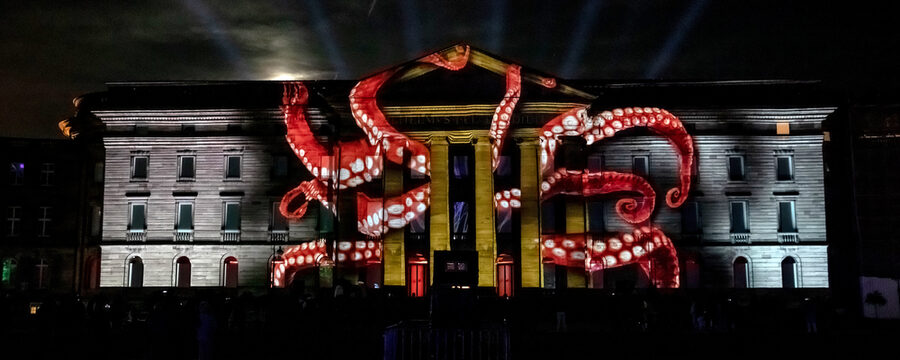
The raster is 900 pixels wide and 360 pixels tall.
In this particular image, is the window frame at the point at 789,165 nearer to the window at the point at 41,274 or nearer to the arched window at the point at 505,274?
the arched window at the point at 505,274

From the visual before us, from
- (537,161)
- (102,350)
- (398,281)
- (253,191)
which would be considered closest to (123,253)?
(253,191)

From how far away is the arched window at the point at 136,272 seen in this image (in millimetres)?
51556

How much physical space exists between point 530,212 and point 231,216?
18.3 metres

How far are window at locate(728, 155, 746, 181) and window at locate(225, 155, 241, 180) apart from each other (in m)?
29.6

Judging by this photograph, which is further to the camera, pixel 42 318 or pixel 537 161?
pixel 537 161

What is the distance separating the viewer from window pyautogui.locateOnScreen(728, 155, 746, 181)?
51219mm

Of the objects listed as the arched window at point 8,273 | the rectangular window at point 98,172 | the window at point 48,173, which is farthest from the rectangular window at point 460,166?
the arched window at point 8,273

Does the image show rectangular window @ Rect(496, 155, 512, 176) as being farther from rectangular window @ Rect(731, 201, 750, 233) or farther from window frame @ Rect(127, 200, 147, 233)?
window frame @ Rect(127, 200, 147, 233)

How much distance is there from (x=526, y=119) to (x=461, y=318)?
30379mm

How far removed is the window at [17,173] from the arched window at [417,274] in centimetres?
2648

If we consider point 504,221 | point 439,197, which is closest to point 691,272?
point 504,221

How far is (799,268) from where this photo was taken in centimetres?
4997

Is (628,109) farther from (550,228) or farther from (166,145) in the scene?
(166,145)

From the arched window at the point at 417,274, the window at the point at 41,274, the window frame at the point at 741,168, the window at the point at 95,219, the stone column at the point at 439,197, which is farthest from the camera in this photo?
the window at the point at 95,219
